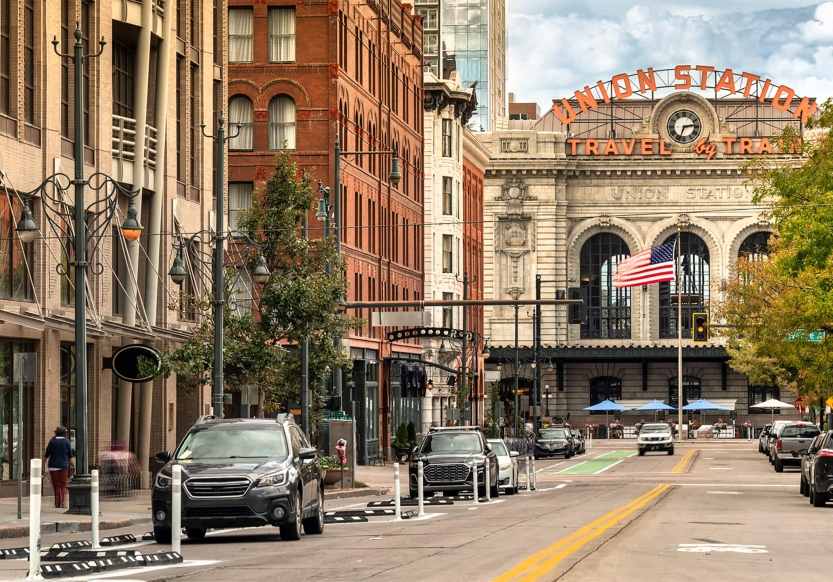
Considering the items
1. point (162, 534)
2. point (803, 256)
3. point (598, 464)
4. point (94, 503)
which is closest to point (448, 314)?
point (598, 464)

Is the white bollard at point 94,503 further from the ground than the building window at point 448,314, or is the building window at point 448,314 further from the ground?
the building window at point 448,314

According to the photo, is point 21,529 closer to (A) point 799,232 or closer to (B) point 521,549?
(B) point 521,549

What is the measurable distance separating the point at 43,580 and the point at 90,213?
22.4m

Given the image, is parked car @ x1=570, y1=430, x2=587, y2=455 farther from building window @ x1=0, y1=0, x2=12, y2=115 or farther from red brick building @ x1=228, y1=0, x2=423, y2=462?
building window @ x1=0, y1=0, x2=12, y2=115

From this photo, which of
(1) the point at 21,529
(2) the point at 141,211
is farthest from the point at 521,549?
(2) the point at 141,211

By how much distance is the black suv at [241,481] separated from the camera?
21.6 meters

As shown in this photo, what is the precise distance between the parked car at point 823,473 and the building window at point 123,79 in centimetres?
1907

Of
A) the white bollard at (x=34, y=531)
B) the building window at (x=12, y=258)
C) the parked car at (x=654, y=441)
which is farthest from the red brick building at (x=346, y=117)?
the white bollard at (x=34, y=531)

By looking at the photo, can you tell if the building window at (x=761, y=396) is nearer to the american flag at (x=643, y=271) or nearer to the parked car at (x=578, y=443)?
the parked car at (x=578, y=443)

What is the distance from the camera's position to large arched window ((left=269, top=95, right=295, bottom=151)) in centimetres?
5938

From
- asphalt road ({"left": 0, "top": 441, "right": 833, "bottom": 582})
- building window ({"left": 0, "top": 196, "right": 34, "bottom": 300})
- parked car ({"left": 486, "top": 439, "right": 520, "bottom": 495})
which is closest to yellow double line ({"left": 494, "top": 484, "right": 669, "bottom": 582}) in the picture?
asphalt road ({"left": 0, "top": 441, "right": 833, "bottom": 582})

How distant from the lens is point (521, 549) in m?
19.9

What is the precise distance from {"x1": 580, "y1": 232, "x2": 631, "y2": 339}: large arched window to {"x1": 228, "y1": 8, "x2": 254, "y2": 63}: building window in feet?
202

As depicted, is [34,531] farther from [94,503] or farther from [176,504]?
[94,503]
